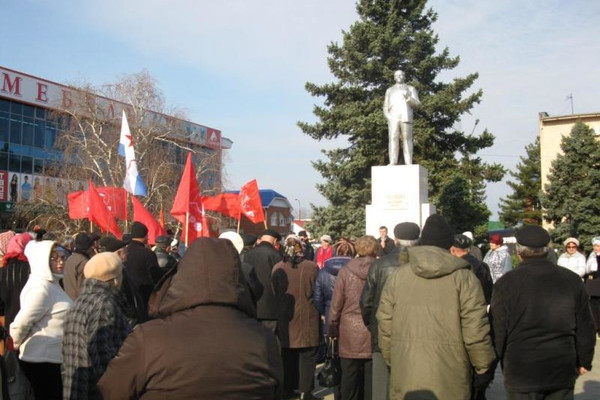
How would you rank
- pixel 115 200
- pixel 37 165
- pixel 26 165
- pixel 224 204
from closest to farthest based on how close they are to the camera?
1. pixel 115 200
2. pixel 224 204
3. pixel 26 165
4. pixel 37 165

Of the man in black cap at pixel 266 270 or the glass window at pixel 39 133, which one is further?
the glass window at pixel 39 133

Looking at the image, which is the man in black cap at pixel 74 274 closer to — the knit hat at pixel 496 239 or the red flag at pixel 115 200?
the knit hat at pixel 496 239

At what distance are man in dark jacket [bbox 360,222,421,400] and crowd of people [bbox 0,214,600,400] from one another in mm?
14

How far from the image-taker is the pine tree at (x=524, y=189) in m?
53.2

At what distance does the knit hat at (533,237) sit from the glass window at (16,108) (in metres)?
41.0

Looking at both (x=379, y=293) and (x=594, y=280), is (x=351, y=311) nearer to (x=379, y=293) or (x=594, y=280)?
(x=379, y=293)

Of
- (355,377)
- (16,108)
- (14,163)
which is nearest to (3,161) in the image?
(14,163)

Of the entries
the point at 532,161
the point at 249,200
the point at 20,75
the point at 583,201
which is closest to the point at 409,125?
the point at 249,200

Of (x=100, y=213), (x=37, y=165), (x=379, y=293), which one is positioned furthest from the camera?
(x=37, y=165)

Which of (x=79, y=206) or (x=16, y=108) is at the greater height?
(x=16, y=108)

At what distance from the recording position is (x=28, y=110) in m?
41.1

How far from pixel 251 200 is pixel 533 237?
34.3 ft

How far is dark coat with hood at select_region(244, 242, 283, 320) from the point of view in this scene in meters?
7.39

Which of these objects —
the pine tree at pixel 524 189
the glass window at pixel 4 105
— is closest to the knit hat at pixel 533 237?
the glass window at pixel 4 105
